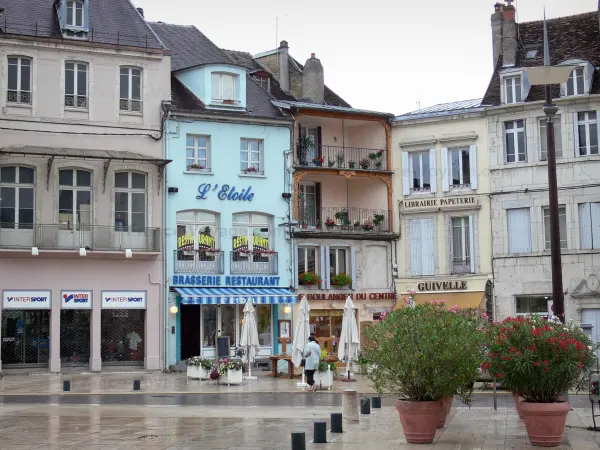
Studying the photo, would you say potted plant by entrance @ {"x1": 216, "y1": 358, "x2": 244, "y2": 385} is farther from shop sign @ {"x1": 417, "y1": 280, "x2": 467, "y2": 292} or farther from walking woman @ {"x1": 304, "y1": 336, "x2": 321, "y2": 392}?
shop sign @ {"x1": 417, "y1": 280, "x2": 467, "y2": 292}

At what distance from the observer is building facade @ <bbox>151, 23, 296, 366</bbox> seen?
37750 mm

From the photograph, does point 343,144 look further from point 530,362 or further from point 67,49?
point 530,362

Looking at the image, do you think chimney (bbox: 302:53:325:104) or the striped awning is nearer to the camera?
the striped awning

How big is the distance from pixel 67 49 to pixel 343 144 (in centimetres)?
1255

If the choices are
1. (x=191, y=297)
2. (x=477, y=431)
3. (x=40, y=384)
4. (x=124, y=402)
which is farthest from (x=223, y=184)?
(x=477, y=431)

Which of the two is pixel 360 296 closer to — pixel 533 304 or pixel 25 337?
pixel 533 304

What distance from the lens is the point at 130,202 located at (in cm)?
3697

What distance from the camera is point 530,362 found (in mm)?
14930

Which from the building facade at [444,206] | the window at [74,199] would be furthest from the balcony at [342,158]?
the window at [74,199]

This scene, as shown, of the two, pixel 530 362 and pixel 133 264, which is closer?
pixel 530 362

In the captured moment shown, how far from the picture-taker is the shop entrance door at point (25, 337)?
115 ft

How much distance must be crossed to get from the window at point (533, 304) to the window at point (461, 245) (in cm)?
241

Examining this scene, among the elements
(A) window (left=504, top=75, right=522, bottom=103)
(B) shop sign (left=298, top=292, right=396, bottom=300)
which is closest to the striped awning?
(B) shop sign (left=298, top=292, right=396, bottom=300)

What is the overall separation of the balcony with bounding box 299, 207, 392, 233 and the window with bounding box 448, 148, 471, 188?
3.21m
